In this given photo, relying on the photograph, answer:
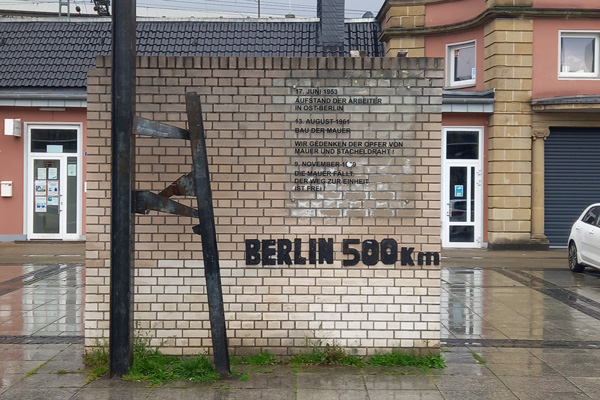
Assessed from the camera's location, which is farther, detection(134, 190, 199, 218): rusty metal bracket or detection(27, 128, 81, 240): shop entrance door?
detection(27, 128, 81, 240): shop entrance door

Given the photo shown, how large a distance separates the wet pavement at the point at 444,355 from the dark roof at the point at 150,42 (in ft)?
32.6

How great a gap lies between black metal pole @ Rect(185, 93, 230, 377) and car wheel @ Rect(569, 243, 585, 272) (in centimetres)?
1060

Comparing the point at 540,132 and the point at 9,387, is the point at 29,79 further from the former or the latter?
the point at 9,387

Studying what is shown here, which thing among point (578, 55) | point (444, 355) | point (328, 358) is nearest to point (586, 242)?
point (578, 55)

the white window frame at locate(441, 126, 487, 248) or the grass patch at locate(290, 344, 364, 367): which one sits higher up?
the white window frame at locate(441, 126, 487, 248)

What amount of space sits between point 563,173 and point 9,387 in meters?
16.9

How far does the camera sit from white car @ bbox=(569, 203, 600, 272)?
14.5 m

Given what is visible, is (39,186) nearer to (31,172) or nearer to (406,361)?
(31,172)

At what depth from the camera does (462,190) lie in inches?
816

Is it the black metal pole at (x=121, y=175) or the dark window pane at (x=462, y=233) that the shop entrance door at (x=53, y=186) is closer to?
the dark window pane at (x=462, y=233)

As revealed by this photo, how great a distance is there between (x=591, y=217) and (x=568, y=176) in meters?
5.40

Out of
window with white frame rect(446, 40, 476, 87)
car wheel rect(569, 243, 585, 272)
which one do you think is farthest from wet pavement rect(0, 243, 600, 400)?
window with white frame rect(446, 40, 476, 87)

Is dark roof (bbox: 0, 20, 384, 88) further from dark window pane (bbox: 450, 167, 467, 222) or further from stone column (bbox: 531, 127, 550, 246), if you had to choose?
stone column (bbox: 531, 127, 550, 246)

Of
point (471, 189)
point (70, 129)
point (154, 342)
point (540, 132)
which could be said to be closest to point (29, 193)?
point (70, 129)
